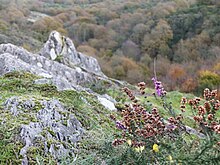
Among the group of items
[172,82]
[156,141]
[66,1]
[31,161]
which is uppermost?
[156,141]

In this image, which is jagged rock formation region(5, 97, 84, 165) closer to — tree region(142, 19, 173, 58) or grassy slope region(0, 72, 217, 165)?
grassy slope region(0, 72, 217, 165)

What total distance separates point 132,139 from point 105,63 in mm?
35214

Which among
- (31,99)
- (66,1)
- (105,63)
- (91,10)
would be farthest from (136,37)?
(31,99)

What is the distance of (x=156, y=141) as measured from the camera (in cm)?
248

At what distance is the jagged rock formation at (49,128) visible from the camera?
3221mm

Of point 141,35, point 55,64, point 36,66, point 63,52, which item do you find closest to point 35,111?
point 36,66

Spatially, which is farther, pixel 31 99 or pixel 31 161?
pixel 31 99

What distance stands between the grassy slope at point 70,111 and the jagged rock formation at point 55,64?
16.4 inches

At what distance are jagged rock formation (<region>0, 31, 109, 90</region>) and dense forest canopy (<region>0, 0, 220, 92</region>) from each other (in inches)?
477

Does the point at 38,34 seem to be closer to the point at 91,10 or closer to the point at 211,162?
the point at 91,10

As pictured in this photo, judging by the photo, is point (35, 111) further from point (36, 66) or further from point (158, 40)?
point (158, 40)

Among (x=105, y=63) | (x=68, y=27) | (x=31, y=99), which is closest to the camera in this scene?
(x=31, y=99)

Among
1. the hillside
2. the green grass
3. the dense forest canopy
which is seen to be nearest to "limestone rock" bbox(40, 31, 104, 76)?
the green grass

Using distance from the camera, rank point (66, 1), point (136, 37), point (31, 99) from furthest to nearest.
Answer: point (66, 1), point (136, 37), point (31, 99)
